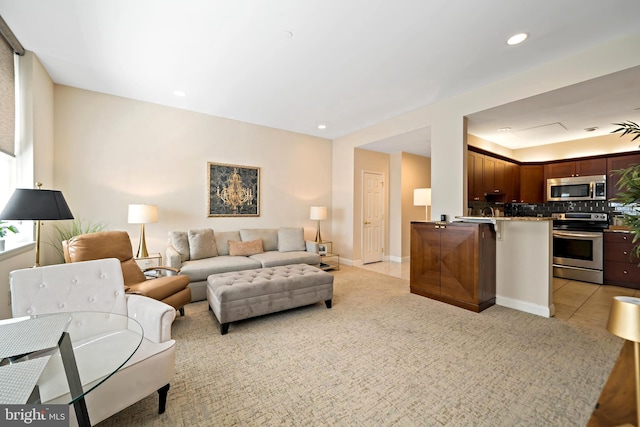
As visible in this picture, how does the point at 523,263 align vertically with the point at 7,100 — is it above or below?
below

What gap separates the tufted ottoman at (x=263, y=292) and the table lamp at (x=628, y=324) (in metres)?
2.53

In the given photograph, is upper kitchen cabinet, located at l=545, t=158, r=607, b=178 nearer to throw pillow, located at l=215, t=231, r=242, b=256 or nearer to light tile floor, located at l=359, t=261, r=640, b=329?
light tile floor, located at l=359, t=261, r=640, b=329

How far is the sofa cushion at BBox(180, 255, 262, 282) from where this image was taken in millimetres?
3459

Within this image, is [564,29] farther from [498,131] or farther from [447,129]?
[498,131]

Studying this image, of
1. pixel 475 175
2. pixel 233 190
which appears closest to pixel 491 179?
pixel 475 175

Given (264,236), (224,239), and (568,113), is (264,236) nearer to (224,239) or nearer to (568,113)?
(224,239)

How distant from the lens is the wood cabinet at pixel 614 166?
4.49 metres

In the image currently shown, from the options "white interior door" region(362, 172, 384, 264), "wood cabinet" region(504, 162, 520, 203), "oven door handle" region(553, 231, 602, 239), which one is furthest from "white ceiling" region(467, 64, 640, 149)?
"white interior door" region(362, 172, 384, 264)

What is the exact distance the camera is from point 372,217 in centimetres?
610

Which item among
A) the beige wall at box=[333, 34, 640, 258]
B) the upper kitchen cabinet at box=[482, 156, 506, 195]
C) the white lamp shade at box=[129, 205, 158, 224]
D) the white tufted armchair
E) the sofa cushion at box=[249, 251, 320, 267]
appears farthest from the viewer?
the upper kitchen cabinet at box=[482, 156, 506, 195]

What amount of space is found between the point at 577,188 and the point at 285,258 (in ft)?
18.9

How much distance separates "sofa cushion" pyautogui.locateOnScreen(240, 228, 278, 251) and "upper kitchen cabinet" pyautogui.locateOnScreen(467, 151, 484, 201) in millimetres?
3605

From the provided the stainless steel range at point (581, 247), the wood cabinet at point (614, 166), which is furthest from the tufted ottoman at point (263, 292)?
the wood cabinet at point (614, 166)

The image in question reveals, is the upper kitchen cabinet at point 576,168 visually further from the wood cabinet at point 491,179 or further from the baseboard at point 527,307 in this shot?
the baseboard at point 527,307
